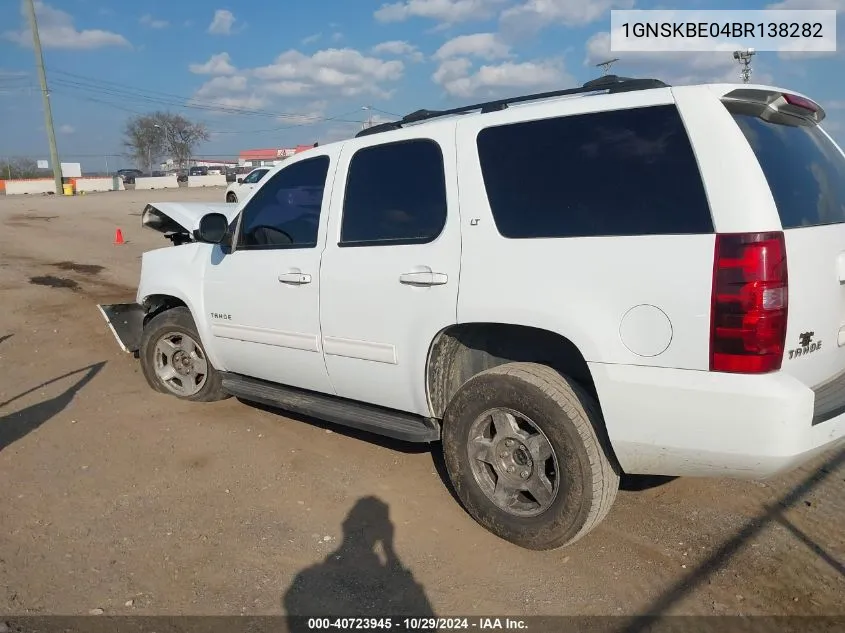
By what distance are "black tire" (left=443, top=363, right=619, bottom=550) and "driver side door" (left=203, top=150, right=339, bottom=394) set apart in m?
1.16

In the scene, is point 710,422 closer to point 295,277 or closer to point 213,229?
point 295,277

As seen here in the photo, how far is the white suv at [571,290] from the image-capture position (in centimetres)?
252

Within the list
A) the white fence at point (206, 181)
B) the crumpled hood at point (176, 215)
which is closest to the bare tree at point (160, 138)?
the white fence at point (206, 181)

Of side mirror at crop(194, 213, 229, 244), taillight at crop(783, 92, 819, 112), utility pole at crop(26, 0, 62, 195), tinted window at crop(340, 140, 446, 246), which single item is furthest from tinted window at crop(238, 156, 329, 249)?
utility pole at crop(26, 0, 62, 195)

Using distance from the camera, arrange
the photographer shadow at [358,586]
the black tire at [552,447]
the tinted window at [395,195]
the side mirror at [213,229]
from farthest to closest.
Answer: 1. the side mirror at [213,229]
2. the tinted window at [395,195]
3. the black tire at [552,447]
4. the photographer shadow at [358,586]

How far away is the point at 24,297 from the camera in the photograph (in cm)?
920

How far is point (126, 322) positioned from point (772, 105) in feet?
18.0

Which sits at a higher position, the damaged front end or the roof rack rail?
the roof rack rail

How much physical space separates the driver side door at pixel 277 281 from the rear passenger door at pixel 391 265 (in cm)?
15

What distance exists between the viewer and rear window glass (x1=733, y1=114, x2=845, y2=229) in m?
2.64

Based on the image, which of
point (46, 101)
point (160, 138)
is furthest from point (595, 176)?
point (160, 138)

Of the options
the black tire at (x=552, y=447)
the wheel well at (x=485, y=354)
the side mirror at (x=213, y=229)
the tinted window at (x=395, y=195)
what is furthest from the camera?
the side mirror at (x=213, y=229)

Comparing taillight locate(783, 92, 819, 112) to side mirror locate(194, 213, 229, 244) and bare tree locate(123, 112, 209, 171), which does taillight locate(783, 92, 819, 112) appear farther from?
bare tree locate(123, 112, 209, 171)

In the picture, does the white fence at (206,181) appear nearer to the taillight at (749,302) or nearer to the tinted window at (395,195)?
the tinted window at (395,195)
